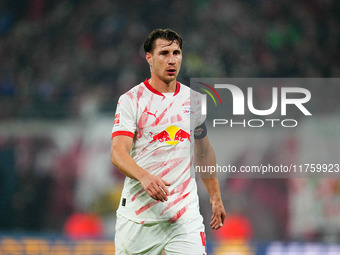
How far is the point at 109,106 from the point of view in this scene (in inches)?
316

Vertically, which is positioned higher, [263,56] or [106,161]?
[263,56]

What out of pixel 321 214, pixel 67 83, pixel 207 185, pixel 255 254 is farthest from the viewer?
pixel 67 83

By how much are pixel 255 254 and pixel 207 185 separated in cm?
284

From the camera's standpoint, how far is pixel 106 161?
7.95 meters

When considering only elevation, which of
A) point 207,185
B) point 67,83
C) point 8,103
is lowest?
point 207,185

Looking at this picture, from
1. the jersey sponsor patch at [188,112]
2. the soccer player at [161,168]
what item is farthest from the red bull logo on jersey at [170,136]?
the jersey sponsor patch at [188,112]

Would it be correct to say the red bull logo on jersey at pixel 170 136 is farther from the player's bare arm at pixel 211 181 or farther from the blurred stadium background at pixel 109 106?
the blurred stadium background at pixel 109 106

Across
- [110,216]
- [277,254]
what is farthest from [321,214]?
[110,216]

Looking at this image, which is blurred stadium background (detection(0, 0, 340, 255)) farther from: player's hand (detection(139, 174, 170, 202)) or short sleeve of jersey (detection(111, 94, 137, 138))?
player's hand (detection(139, 174, 170, 202))

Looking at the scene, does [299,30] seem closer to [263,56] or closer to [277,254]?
[263,56]

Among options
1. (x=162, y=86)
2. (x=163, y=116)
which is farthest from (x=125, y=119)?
(x=162, y=86)

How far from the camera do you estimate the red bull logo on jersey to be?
3459mm

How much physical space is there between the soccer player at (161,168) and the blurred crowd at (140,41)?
5.80 m

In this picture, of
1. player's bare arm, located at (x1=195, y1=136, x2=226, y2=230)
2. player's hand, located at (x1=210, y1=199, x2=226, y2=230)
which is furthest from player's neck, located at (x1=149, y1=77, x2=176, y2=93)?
player's hand, located at (x1=210, y1=199, x2=226, y2=230)
